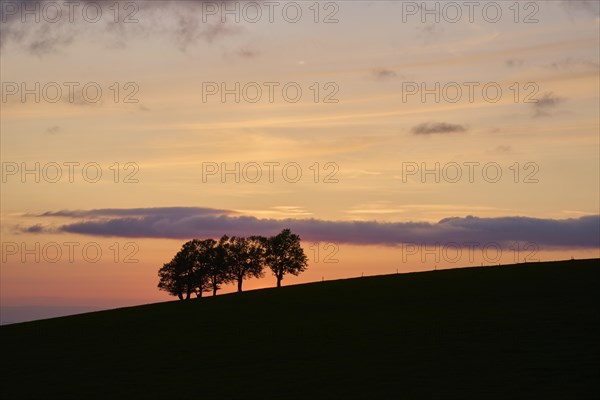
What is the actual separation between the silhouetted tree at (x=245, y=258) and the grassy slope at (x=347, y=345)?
36413 millimetres

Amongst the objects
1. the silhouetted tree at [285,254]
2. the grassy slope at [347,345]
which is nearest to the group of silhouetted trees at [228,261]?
the silhouetted tree at [285,254]

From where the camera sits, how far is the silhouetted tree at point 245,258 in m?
112

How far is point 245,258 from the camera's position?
11188cm

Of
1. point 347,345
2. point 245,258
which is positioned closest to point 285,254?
point 245,258

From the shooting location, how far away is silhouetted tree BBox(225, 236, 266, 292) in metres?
112

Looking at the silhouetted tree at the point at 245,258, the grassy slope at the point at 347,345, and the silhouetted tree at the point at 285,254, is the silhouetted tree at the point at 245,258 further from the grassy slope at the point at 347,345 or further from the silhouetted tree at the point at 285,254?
the grassy slope at the point at 347,345

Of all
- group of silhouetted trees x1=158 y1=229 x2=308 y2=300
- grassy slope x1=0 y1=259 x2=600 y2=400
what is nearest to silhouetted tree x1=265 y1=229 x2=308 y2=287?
group of silhouetted trees x1=158 y1=229 x2=308 y2=300

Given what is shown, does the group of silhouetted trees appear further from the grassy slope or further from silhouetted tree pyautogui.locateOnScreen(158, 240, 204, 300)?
the grassy slope

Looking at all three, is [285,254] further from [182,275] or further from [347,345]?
[347,345]

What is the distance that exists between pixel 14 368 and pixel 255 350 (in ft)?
49.4

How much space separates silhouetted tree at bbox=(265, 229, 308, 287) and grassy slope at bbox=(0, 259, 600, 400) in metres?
34.4

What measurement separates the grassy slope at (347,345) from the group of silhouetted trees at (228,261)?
35057mm

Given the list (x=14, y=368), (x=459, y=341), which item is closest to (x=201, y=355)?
(x=14, y=368)

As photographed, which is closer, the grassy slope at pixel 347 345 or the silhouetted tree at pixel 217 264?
the grassy slope at pixel 347 345
